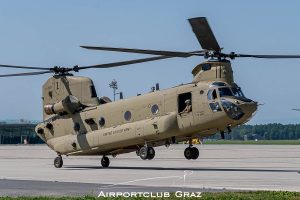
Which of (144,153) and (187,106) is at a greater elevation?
(187,106)

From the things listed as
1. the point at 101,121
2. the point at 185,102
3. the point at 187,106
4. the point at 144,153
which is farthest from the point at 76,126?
the point at 187,106

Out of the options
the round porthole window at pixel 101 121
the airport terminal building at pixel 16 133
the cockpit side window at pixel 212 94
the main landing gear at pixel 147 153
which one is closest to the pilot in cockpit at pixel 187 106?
the cockpit side window at pixel 212 94

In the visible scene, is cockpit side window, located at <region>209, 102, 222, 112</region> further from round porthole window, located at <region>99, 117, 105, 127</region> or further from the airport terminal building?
the airport terminal building

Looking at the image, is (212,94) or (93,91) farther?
(93,91)

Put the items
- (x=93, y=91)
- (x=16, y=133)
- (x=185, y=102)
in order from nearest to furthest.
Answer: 1. (x=185, y=102)
2. (x=93, y=91)
3. (x=16, y=133)

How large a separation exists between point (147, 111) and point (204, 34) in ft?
21.7

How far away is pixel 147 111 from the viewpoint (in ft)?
113

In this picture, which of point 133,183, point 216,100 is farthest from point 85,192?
point 216,100

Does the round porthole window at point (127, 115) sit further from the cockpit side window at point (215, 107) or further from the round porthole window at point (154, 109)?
the cockpit side window at point (215, 107)

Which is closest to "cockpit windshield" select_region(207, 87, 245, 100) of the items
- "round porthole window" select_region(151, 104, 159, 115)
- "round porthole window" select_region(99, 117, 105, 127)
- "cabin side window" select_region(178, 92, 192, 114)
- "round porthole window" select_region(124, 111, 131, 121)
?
"cabin side window" select_region(178, 92, 192, 114)

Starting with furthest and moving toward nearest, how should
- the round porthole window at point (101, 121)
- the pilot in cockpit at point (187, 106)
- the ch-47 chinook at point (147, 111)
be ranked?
the round porthole window at point (101, 121)
the pilot in cockpit at point (187, 106)
the ch-47 chinook at point (147, 111)

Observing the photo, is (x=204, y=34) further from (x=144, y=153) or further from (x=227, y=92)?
(x=144, y=153)

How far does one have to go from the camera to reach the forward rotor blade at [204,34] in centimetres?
2778

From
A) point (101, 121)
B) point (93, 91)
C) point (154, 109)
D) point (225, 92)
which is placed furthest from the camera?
point (93, 91)
